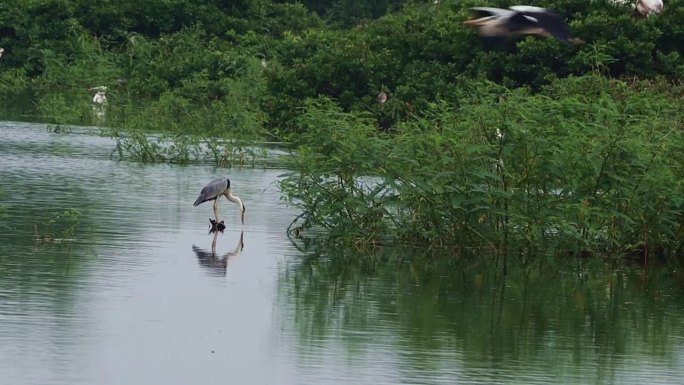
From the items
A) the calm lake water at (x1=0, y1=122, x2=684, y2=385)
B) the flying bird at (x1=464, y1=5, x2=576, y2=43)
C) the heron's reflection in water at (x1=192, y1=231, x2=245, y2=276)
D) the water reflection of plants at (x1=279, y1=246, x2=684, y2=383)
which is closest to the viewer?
the calm lake water at (x1=0, y1=122, x2=684, y2=385)

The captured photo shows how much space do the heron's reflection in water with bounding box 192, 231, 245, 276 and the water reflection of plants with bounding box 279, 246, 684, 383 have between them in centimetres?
54

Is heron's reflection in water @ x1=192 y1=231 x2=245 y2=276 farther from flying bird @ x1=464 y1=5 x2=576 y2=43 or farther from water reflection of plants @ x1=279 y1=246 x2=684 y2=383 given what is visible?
flying bird @ x1=464 y1=5 x2=576 y2=43

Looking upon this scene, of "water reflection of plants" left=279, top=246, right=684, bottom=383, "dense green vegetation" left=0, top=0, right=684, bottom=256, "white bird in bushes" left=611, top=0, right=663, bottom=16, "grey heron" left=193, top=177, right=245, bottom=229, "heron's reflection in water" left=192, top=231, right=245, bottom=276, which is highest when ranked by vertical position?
"white bird in bushes" left=611, top=0, right=663, bottom=16

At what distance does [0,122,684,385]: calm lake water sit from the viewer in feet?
32.8

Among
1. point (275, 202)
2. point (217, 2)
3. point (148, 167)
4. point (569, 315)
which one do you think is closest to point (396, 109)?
point (148, 167)

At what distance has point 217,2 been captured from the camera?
43094 millimetres

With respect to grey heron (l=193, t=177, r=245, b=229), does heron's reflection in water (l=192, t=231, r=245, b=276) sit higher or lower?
lower

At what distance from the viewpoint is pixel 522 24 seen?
49.3ft

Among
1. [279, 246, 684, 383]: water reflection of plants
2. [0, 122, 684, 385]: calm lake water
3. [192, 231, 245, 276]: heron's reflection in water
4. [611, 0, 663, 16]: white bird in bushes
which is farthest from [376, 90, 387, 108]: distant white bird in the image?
[279, 246, 684, 383]: water reflection of plants

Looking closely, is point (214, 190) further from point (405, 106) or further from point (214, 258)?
point (405, 106)

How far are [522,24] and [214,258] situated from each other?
335 cm

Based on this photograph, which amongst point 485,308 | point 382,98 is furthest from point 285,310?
point 382,98

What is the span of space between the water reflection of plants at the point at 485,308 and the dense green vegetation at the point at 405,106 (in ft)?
1.50

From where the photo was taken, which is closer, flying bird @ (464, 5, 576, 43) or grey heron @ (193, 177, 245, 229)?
flying bird @ (464, 5, 576, 43)
